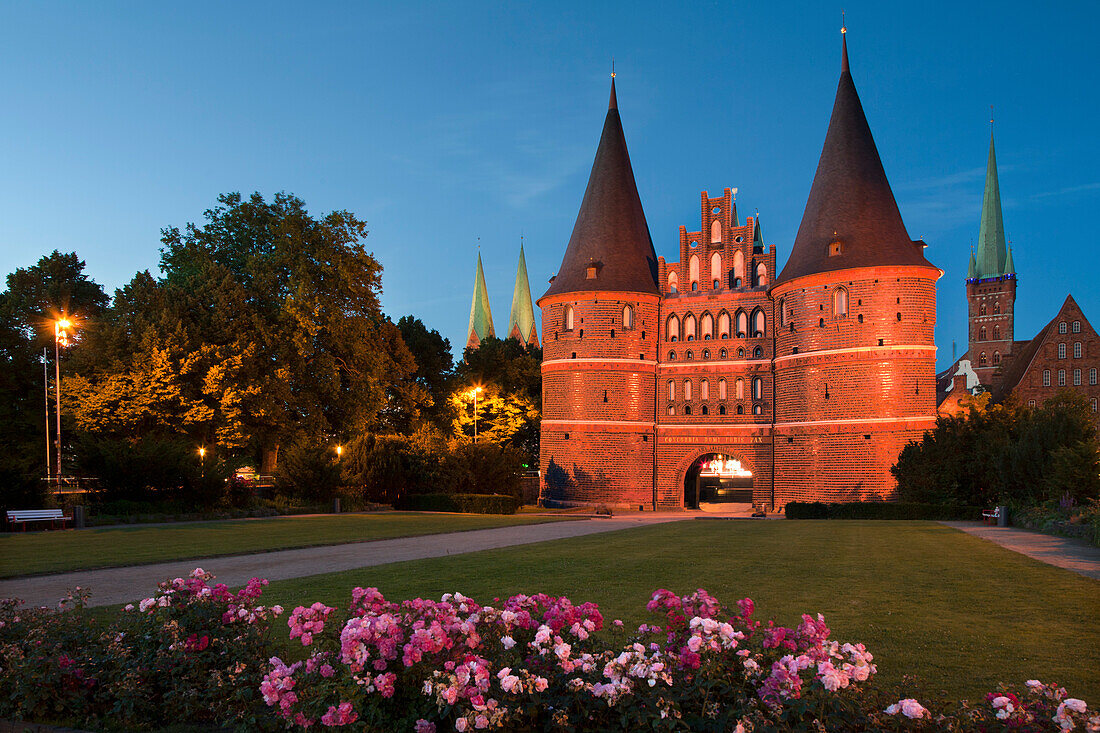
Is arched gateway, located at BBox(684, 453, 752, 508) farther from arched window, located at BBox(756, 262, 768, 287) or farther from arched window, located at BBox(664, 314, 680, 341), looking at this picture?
arched window, located at BBox(756, 262, 768, 287)

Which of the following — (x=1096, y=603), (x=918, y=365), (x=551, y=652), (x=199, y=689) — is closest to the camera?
(x=551, y=652)

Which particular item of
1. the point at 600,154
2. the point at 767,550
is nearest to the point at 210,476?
the point at 767,550

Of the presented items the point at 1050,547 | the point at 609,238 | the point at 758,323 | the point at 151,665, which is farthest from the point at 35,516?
the point at 758,323

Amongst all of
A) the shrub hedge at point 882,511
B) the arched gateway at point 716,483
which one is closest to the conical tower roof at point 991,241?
the arched gateway at point 716,483

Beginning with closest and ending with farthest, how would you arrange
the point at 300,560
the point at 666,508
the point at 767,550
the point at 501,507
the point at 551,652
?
the point at 551,652 < the point at 300,560 < the point at 767,550 < the point at 501,507 < the point at 666,508

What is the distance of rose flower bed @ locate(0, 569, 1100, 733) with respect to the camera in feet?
16.7

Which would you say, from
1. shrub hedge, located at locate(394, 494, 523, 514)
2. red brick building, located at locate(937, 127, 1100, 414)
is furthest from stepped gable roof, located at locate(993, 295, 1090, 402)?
shrub hedge, located at locate(394, 494, 523, 514)

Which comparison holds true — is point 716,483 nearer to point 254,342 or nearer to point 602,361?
point 602,361

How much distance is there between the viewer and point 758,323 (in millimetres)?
48594

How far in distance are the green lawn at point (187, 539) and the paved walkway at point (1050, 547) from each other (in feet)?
48.7

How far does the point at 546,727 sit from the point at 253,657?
8.85 feet

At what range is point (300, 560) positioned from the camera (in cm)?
1580

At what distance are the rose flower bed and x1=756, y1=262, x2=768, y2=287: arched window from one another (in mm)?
44985

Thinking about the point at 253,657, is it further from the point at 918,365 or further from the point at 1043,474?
the point at 918,365
